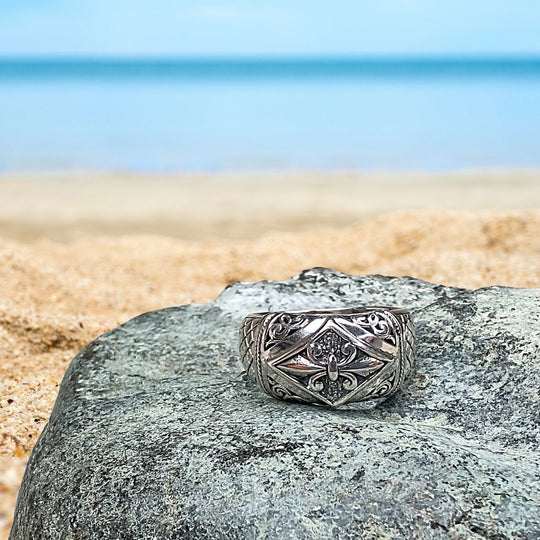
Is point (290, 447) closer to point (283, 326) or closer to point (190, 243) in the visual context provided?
point (283, 326)

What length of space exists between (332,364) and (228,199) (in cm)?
739

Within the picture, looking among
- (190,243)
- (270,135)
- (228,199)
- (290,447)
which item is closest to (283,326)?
(290,447)

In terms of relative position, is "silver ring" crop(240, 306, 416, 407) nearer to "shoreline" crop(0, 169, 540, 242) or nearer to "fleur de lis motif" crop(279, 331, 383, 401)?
"fleur de lis motif" crop(279, 331, 383, 401)

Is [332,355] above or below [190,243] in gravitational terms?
above

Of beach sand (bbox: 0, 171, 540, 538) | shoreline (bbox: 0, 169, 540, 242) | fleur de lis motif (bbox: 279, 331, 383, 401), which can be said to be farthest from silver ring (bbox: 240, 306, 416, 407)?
shoreline (bbox: 0, 169, 540, 242)

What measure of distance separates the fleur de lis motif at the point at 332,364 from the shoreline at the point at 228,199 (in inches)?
215

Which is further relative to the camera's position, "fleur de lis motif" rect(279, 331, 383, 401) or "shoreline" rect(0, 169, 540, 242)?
"shoreline" rect(0, 169, 540, 242)

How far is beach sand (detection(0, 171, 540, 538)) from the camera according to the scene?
3.50m

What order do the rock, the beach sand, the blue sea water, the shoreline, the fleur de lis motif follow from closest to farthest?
1. the rock
2. the fleur de lis motif
3. the beach sand
4. the shoreline
5. the blue sea water

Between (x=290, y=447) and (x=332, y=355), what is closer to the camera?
(x=290, y=447)

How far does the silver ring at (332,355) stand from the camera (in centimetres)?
199

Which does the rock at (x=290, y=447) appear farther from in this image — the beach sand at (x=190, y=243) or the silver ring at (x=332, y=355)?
the beach sand at (x=190, y=243)

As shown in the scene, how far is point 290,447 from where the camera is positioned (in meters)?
1.82

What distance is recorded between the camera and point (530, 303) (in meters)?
2.42
